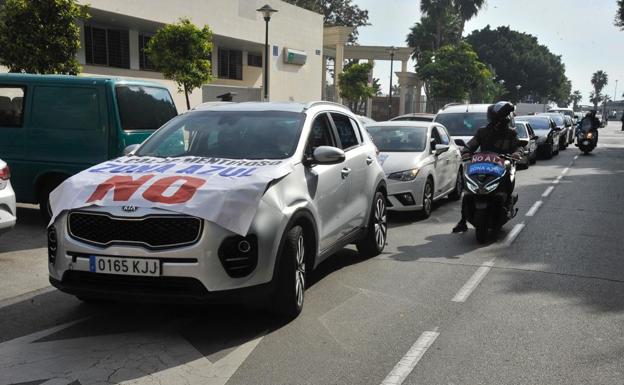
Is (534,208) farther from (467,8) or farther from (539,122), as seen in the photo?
(467,8)

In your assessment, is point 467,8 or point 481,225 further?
point 467,8

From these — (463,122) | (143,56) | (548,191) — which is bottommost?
(548,191)

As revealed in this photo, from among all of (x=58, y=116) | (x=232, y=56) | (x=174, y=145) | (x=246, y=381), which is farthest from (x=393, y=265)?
(x=232, y=56)

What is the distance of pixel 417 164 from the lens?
32.7 feet

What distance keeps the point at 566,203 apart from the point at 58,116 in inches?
359

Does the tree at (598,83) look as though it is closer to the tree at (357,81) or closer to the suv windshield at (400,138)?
the tree at (357,81)

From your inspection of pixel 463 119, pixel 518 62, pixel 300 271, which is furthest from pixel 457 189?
pixel 518 62

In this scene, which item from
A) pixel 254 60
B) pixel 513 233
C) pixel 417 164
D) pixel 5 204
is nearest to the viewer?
pixel 5 204

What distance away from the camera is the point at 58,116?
331 inches

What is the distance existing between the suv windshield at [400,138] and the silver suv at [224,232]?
4.73 m

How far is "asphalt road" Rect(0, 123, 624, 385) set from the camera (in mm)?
4039

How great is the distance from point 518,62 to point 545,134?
250 ft

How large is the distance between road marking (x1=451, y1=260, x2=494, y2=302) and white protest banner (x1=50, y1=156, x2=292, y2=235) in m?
2.09

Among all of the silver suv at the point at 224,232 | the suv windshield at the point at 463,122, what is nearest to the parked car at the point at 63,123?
the silver suv at the point at 224,232
